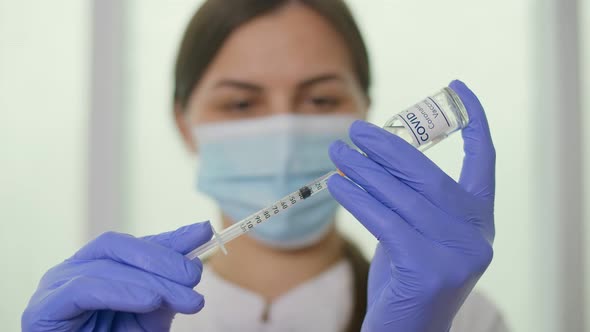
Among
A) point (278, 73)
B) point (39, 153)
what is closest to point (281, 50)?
point (278, 73)

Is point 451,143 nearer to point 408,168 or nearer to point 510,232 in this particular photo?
point 510,232

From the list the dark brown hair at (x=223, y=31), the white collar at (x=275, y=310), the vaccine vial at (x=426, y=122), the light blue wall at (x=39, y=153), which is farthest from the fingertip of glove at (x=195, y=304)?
the light blue wall at (x=39, y=153)

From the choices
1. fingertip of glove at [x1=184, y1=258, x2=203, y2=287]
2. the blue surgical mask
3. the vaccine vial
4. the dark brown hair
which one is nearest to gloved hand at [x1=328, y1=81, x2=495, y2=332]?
the vaccine vial

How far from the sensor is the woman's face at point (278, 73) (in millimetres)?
1387

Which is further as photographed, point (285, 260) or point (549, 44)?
point (549, 44)

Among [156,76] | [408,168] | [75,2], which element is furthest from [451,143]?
[75,2]

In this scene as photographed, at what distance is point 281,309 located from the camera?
140 centimetres

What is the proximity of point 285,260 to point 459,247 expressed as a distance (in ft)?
2.48

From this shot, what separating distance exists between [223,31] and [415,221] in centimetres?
95

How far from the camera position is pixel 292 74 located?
1.39 metres

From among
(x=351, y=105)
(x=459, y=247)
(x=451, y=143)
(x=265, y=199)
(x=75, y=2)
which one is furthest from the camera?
(x=75, y=2)

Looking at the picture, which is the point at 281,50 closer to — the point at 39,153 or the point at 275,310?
the point at 275,310

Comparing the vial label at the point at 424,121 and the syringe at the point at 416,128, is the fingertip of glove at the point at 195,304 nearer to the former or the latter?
the syringe at the point at 416,128

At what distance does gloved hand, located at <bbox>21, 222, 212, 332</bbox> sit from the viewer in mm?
769
